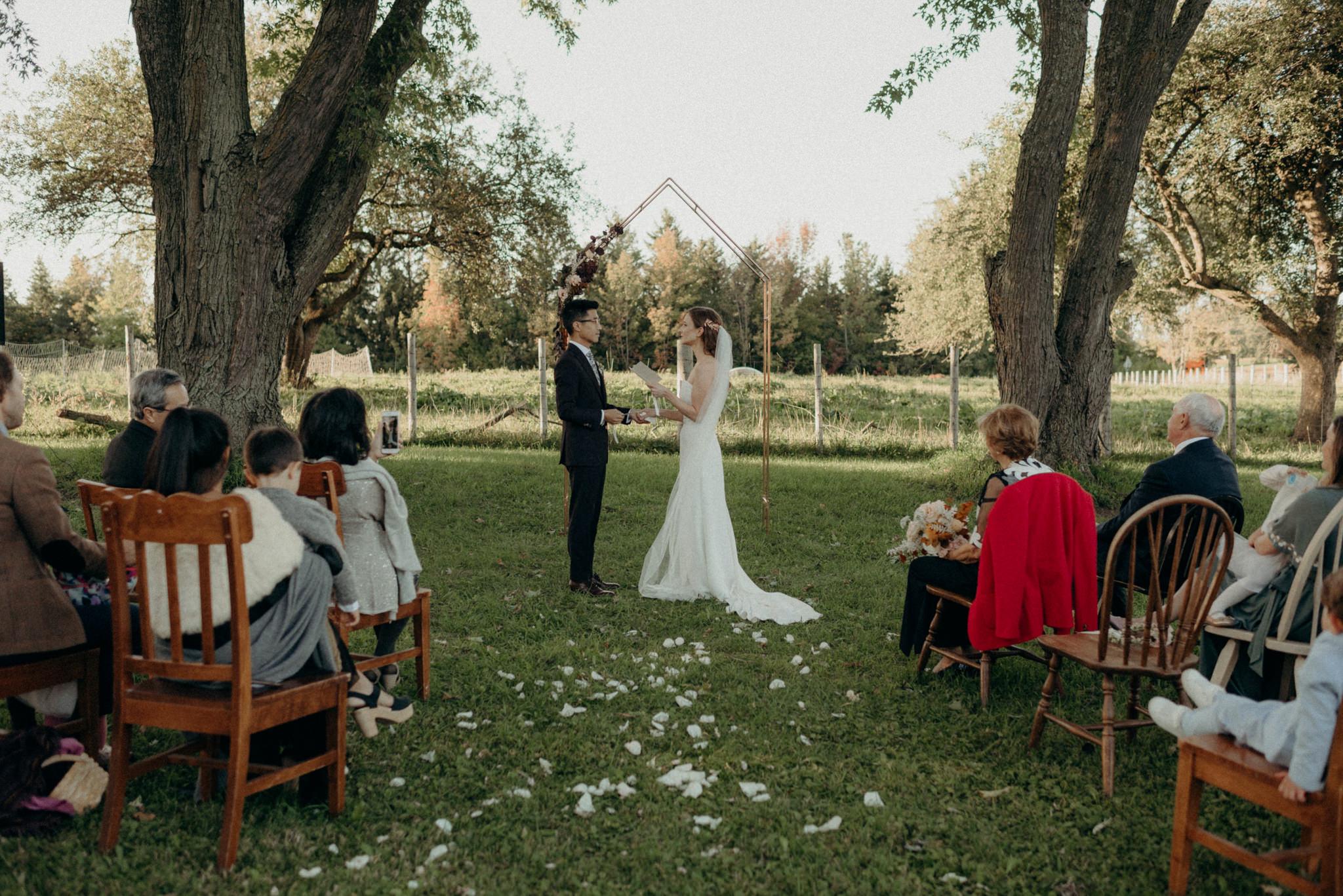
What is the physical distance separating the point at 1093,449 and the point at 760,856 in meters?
9.17

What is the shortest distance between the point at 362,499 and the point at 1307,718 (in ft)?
12.7

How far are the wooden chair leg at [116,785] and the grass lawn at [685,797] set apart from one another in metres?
0.08

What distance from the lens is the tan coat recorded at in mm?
3332

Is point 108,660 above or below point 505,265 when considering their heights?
below

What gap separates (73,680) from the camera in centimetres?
361

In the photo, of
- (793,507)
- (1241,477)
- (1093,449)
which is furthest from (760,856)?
(1241,477)

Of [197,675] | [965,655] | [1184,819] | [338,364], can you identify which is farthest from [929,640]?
[338,364]

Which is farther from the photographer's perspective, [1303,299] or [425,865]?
[1303,299]

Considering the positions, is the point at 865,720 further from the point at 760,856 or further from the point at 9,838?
the point at 9,838

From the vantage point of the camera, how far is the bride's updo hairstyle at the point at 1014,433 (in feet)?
14.8

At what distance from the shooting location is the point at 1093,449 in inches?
426

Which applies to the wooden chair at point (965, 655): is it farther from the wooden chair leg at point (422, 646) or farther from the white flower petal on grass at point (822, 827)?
the wooden chair leg at point (422, 646)

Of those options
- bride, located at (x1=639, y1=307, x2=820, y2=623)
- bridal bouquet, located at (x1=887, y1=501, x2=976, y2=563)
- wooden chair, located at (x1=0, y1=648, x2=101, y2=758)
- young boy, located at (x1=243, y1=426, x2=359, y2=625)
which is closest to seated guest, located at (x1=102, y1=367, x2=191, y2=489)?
wooden chair, located at (x1=0, y1=648, x2=101, y2=758)

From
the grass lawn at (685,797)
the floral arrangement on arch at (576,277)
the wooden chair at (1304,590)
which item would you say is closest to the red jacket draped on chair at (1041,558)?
the grass lawn at (685,797)
